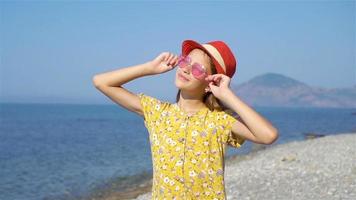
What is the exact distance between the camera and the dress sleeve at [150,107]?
4.18m

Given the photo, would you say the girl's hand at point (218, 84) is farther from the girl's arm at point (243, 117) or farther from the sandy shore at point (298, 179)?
the sandy shore at point (298, 179)

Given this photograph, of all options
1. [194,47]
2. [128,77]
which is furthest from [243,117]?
[128,77]

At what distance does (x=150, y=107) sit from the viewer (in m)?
4.23

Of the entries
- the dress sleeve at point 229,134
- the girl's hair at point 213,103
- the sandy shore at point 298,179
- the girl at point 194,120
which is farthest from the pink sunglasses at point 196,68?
the sandy shore at point 298,179

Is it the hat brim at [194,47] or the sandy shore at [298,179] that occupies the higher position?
the hat brim at [194,47]

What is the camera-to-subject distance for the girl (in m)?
3.96

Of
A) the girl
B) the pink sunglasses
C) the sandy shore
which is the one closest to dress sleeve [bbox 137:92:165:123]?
the girl

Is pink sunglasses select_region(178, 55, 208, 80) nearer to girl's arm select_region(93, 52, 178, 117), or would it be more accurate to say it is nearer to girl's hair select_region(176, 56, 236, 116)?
girl's arm select_region(93, 52, 178, 117)

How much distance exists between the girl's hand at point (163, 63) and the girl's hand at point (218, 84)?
30 cm

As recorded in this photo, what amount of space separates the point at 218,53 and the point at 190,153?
0.73 meters

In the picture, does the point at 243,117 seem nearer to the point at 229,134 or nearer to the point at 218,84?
the point at 229,134

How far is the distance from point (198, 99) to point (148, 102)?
0.37m

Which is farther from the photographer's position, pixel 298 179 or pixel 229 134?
pixel 298 179

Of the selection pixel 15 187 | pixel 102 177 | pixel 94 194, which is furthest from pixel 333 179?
pixel 15 187
